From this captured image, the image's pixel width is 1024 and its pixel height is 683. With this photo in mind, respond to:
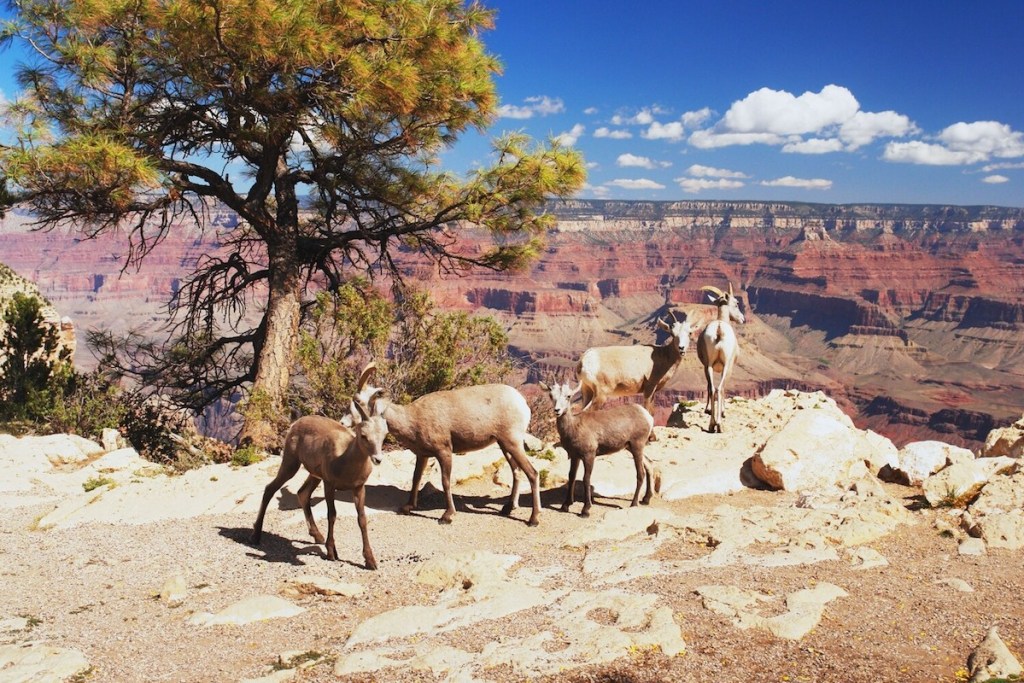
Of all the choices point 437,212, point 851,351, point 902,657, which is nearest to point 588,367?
point 437,212

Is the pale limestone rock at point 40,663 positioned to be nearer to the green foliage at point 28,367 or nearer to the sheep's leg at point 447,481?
the sheep's leg at point 447,481

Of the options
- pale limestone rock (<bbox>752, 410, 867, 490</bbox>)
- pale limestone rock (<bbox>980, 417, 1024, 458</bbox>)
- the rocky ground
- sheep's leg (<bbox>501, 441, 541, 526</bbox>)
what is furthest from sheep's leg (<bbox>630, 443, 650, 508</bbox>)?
pale limestone rock (<bbox>980, 417, 1024, 458</bbox>)

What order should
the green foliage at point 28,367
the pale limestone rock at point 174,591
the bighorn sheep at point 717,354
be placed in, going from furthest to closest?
the green foliage at point 28,367, the bighorn sheep at point 717,354, the pale limestone rock at point 174,591

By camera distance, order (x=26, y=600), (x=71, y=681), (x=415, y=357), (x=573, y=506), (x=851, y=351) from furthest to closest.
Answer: (x=851, y=351)
(x=415, y=357)
(x=573, y=506)
(x=26, y=600)
(x=71, y=681)

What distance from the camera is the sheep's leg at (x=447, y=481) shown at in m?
9.87

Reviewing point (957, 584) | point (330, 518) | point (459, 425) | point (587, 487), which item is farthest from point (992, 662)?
point (330, 518)

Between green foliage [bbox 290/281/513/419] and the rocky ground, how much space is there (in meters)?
2.54

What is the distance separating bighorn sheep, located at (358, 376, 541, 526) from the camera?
9.85 m

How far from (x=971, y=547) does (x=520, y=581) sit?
17.4 ft

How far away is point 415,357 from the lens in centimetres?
1488

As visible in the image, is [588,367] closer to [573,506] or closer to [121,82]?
[573,506]

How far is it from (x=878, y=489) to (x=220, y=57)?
484 inches

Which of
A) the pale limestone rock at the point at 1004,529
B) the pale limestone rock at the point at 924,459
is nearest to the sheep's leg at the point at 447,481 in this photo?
the pale limestone rock at the point at 1004,529

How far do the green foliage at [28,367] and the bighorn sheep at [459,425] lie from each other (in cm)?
969
